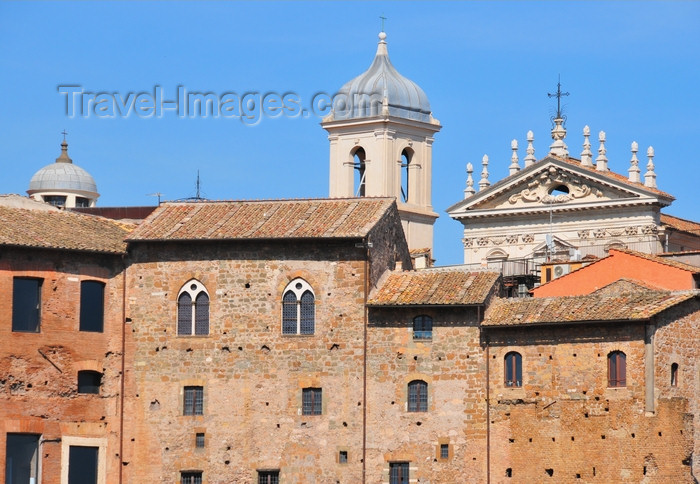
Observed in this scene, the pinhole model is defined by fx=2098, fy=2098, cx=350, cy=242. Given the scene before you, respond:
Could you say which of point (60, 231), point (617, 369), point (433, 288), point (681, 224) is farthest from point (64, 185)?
point (617, 369)

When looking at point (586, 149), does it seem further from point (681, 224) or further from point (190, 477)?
point (190, 477)

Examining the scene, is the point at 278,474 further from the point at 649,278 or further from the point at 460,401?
the point at 649,278

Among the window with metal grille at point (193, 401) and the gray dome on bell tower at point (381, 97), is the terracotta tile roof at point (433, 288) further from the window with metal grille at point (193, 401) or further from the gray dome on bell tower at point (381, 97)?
the gray dome on bell tower at point (381, 97)

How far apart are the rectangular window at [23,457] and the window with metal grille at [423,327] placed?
39.1ft

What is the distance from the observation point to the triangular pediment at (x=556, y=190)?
86062 millimetres

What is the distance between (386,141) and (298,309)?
24332 mm

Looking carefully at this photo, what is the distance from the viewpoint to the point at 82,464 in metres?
64.2

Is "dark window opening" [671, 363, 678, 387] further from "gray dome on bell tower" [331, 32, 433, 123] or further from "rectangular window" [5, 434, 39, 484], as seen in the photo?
"gray dome on bell tower" [331, 32, 433, 123]

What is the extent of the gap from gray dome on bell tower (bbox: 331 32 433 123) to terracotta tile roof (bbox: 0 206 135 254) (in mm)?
22293

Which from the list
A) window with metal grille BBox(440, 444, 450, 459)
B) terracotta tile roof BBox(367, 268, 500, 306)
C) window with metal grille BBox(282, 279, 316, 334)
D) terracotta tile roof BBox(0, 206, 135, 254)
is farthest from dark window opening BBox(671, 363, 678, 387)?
terracotta tile roof BBox(0, 206, 135, 254)

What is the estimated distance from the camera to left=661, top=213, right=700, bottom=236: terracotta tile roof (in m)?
87.7

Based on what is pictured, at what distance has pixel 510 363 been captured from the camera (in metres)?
62.0

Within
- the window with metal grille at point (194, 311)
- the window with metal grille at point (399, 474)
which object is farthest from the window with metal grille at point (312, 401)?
the window with metal grille at point (194, 311)

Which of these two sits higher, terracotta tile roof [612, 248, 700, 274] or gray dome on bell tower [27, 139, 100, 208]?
gray dome on bell tower [27, 139, 100, 208]
